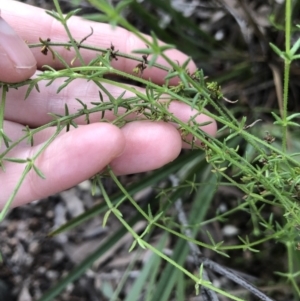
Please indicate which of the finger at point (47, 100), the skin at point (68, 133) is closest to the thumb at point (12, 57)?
the skin at point (68, 133)

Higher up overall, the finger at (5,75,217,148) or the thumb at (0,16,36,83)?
the thumb at (0,16,36,83)

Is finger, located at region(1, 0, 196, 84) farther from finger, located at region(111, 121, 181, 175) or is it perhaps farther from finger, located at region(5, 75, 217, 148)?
finger, located at region(111, 121, 181, 175)

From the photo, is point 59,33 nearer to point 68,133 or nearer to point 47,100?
point 47,100

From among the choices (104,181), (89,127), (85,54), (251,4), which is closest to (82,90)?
(85,54)

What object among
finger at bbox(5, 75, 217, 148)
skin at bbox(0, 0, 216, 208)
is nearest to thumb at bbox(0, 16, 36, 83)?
skin at bbox(0, 0, 216, 208)

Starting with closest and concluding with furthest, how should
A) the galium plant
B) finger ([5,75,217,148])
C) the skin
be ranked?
1. the galium plant
2. the skin
3. finger ([5,75,217,148])

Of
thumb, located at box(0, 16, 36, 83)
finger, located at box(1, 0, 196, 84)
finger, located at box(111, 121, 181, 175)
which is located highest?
thumb, located at box(0, 16, 36, 83)

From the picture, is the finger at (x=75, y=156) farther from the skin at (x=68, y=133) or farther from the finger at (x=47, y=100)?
the finger at (x=47, y=100)
